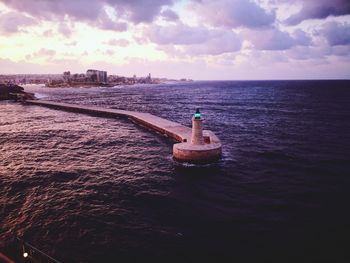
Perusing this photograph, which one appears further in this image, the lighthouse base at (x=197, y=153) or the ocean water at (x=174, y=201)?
the lighthouse base at (x=197, y=153)

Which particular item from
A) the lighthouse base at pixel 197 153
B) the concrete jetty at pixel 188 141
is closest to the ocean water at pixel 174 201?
the lighthouse base at pixel 197 153

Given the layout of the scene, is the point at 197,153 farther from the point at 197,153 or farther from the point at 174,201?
the point at 174,201

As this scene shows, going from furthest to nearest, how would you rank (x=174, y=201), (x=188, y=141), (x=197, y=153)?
(x=188, y=141) < (x=197, y=153) < (x=174, y=201)

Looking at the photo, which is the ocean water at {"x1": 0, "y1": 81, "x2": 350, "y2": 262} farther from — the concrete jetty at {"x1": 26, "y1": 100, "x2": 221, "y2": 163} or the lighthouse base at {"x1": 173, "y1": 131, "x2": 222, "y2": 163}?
the concrete jetty at {"x1": 26, "y1": 100, "x2": 221, "y2": 163}

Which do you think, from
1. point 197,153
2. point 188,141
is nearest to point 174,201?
point 197,153

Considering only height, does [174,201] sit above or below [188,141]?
below

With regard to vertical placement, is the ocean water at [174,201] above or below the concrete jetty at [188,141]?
below

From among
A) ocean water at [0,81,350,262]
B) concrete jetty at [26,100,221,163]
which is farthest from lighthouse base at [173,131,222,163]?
ocean water at [0,81,350,262]

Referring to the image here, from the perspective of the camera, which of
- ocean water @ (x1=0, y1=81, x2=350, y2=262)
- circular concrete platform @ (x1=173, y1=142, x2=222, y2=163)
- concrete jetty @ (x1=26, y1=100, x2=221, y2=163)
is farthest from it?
concrete jetty @ (x1=26, y1=100, x2=221, y2=163)

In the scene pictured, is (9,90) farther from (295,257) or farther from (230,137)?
(295,257)

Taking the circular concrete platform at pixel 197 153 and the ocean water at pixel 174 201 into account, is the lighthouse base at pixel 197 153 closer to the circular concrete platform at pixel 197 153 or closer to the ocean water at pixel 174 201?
the circular concrete platform at pixel 197 153

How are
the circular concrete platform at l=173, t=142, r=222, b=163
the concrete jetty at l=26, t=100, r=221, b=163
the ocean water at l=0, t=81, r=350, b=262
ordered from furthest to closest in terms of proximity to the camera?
the concrete jetty at l=26, t=100, r=221, b=163
the circular concrete platform at l=173, t=142, r=222, b=163
the ocean water at l=0, t=81, r=350, b=262
